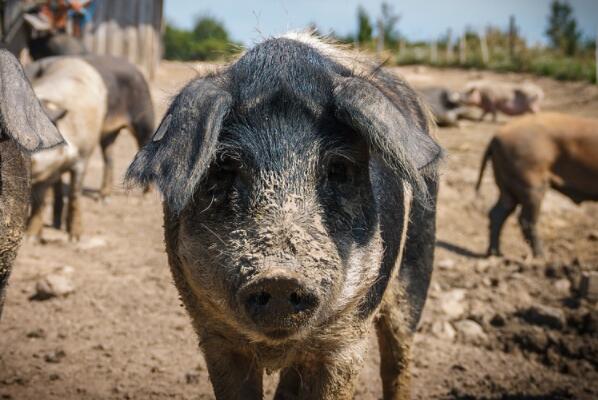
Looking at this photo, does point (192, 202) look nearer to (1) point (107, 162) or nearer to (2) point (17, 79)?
(2) point (17, 79)

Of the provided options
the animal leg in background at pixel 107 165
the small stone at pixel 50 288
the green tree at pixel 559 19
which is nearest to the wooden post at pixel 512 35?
the green tree at pixel 559 19

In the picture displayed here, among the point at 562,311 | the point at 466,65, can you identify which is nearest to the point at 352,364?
the point at 562,311

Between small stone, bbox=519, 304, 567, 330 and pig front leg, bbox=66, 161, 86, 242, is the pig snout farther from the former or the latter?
pig front leg, bbox=66, 161, 86, 242

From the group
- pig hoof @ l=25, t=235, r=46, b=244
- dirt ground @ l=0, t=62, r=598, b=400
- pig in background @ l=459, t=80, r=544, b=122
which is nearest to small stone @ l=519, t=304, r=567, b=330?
dirt ground @ l=0, t=62, r=598, b=400

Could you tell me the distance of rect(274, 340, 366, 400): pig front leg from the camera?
285 cm

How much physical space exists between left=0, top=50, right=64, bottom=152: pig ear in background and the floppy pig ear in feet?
3.45

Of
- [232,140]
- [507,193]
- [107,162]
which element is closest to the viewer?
[232,140]

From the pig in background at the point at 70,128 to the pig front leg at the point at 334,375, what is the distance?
406 centimetres

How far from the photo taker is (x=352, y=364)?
2.89 m

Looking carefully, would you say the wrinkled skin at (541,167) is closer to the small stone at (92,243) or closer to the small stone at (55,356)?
the small stone at (92,243)

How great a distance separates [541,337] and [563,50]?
2436 centimetres

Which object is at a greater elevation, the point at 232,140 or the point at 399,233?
the point at 232,140

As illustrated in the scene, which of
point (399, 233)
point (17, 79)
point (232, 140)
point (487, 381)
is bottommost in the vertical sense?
point (487, 381)

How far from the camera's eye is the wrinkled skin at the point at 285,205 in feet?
7.50
